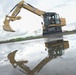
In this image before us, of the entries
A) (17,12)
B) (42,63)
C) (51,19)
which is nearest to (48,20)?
(51,19)

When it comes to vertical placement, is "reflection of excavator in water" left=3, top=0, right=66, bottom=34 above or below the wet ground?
above

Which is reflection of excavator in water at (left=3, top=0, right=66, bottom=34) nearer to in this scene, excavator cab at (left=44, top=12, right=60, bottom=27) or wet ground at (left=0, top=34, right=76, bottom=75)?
excavator cab at (left=44, top=12, right=60, bottom=27)

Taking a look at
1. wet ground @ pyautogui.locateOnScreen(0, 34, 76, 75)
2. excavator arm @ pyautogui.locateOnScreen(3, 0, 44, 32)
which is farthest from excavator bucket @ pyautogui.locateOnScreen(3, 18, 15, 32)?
wet ground @ pyautogui.locateOnScreen(0, 34, 76, 75)

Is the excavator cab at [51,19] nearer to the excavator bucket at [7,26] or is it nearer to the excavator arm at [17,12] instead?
the excavator arm at [17,12]

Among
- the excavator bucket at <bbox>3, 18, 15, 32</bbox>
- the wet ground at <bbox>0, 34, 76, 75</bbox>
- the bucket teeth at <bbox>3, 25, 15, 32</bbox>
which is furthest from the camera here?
the excavator bucket at <bbox>3, 18, 15, 32</bbox>

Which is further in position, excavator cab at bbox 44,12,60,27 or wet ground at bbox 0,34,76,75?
excavator cab at bbox 44,12,60,27

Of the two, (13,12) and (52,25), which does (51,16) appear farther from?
(13,12)

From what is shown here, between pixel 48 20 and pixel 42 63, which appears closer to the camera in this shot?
pixel 42 63

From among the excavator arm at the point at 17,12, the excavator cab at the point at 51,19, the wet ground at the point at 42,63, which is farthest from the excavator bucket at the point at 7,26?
the wet ground at the point at 42,63

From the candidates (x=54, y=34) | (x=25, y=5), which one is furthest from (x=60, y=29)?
Answer: (x=25, y=5)

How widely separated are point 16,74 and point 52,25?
110ft

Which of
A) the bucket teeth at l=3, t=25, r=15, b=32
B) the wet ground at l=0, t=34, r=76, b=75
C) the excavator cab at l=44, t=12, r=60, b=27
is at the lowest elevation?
the wet ground at l=0, t=34, r=76, b=75

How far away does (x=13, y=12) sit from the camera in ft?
119

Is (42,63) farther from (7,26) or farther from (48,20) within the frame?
(48,20)
